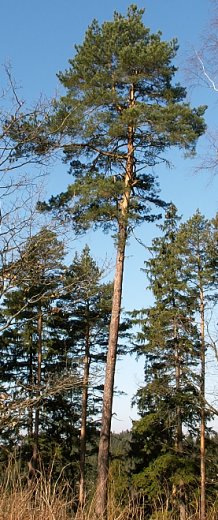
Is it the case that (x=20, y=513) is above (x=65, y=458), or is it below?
below

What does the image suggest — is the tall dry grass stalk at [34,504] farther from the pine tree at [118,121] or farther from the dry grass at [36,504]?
the pine tree at [118,121]

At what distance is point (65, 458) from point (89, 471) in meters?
2.66

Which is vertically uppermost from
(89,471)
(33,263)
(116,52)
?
(116,52)

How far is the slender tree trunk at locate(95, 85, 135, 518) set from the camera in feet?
37.8

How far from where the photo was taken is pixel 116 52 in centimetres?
1342

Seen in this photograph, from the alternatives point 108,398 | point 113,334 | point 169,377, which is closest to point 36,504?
point 108,398

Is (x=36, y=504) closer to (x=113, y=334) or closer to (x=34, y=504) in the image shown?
(x=34, y=504)

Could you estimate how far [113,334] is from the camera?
41.6ft

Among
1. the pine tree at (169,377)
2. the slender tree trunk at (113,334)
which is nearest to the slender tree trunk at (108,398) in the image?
the slender tree trunk at (113,334)

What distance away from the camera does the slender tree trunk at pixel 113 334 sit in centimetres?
1152

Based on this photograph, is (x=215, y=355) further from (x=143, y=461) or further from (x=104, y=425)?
(x=143, y=461)

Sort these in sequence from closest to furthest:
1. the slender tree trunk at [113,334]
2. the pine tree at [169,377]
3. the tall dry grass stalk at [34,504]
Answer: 1. the tall dry grass stalk at [34,504]
2. the slender tree trunk at [113,334]
3. the pine tree at [169,377]

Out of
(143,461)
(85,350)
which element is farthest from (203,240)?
(143,461)

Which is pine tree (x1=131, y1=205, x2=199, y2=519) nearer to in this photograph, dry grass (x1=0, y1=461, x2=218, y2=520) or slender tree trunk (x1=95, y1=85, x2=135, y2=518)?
slender tree trunk (x1=95, y1=85, x2=135, y2=518)
